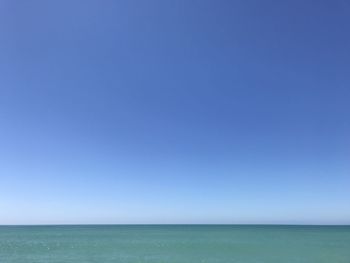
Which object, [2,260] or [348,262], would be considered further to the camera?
[2,260]

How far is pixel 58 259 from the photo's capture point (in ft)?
93.6

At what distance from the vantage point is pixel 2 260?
27.3 metres

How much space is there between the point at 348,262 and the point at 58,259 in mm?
22136

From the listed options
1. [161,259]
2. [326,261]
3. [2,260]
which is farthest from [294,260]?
[2,260]

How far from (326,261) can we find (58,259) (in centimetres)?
2099

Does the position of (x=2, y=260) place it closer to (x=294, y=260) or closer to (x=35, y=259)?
(x=35, y=259)

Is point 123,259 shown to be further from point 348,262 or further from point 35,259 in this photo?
point 348,262

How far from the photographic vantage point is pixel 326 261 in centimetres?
2666

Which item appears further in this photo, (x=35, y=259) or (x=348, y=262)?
(x=35, y=259)

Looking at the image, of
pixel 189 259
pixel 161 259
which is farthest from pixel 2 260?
pixel 189 259

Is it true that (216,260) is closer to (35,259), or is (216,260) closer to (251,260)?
(251,260)

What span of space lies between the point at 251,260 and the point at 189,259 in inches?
196

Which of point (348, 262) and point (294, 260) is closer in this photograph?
point (348, 262)

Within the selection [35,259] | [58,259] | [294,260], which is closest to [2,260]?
[35,259]
